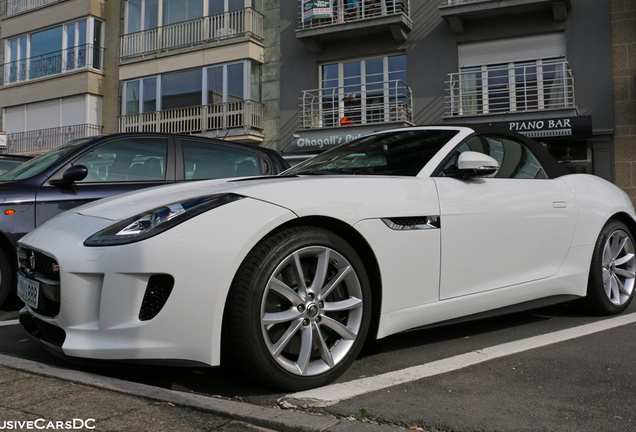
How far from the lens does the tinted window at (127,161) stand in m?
5.12

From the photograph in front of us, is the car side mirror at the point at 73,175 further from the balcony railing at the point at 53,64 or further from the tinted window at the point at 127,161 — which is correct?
the balcony railing at the point at 53,64

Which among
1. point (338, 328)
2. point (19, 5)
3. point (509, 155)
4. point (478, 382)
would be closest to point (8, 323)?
point (338, 328)

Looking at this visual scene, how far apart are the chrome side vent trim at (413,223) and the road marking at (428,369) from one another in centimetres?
70

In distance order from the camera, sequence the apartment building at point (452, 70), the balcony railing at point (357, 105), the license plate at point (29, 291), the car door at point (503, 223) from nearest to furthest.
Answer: the license plate at point (29, 291), the car door at point (503, 223), the apartment building at point (452, 70), the balcony railing at point (357, 105)

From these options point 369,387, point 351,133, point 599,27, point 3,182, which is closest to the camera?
point 369,387

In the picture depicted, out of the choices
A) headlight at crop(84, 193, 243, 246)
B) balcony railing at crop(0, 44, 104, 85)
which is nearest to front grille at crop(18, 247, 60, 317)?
headlight at crop(84, 193, 243, 246)

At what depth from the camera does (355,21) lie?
17031 millimetres

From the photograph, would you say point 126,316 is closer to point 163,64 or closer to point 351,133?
point 351,133

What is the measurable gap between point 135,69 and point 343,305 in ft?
68.8

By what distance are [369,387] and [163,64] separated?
20100 millimetres

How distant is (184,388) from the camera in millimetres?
2635

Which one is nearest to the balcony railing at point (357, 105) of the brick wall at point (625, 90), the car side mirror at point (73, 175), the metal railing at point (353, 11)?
the metal railing at point (353, 11)

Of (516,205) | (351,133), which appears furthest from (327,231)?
(351,133)

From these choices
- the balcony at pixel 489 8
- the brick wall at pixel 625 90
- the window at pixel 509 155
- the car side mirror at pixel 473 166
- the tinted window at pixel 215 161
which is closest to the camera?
the car side mirror at pixel 473 166
